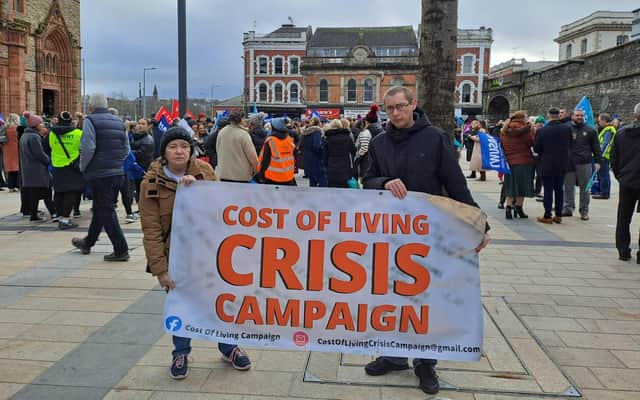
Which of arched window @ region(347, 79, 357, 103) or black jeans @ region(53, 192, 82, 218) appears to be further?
arched window @ region(347, 79, 357, 103)

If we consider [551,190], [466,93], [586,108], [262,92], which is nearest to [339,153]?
[551,190]

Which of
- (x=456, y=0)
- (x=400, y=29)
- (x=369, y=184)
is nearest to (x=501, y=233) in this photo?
(x=456, y=0)

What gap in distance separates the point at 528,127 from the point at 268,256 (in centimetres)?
780

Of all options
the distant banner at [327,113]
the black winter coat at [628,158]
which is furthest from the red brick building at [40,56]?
the black winter coat at [628,158]

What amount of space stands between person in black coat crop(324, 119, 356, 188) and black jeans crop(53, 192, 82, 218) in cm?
434

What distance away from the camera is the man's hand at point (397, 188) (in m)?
3.36

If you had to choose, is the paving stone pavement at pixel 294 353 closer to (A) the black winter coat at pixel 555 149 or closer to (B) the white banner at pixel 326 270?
(B) the white banner at pixel 326 270

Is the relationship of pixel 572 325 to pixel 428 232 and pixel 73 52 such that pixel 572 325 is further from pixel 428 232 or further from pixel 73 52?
pixel 73 52

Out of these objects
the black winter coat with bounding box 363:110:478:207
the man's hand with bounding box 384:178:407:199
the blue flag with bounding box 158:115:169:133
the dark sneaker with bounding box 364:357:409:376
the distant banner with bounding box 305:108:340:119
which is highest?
the distant banner with bounding box 305:108:340:119

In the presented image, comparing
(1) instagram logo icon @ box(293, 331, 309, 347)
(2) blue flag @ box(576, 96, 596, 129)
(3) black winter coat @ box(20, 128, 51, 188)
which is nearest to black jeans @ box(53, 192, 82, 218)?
(3) black winter coat @ box(20, 128, 51, 188)

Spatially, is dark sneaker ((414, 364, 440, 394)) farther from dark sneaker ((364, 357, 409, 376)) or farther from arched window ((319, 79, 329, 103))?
arched window ((319, 79, 329, 103))

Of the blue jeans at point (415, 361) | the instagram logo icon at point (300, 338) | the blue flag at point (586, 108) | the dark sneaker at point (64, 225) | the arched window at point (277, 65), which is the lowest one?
the blue jeans at point (415, 361)

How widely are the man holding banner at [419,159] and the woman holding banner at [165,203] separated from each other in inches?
48.5

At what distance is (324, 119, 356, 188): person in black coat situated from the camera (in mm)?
10484
